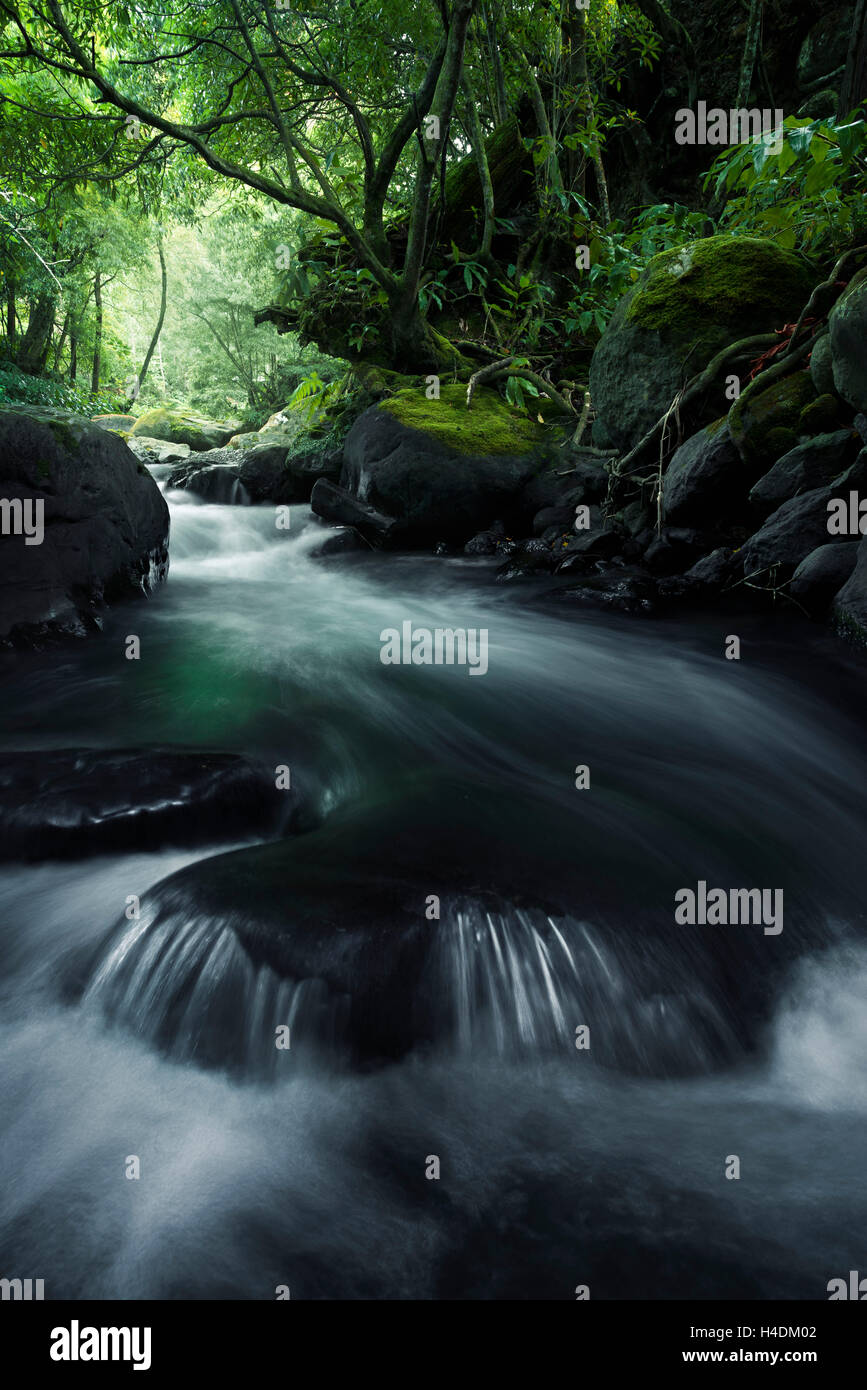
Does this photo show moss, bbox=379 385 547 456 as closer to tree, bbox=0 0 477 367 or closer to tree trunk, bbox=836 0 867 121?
tree, bbox=0 0 477 367

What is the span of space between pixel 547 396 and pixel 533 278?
2515 mm

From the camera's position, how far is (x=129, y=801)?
299 centimetres

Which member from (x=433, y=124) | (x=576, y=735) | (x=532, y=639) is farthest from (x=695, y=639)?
(x=433, y=124)

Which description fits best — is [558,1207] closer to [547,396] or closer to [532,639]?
[532,639]

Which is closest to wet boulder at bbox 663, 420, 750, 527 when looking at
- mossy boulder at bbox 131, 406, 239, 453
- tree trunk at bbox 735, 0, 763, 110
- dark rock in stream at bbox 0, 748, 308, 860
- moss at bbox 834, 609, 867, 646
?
moss at bbox 834, 609, 867, 646

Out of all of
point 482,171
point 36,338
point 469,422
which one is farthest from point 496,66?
point 36,338

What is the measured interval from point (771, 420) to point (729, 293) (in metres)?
1.61

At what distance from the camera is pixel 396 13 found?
7.97 m

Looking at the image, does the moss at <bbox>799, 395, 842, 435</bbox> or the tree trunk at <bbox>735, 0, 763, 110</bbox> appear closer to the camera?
the moss at <bbox>799, 395, 842, 435</bbox>

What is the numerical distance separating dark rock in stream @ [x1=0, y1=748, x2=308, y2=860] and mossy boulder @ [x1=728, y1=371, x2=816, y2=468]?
16.0ft

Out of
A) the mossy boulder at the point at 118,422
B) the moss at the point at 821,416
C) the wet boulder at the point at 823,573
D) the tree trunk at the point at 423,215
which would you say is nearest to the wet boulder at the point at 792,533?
the wet boulder at the point at 823,573

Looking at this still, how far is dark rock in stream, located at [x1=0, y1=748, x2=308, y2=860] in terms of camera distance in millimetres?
2924

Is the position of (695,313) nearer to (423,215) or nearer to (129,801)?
(423,215)

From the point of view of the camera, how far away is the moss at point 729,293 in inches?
260
